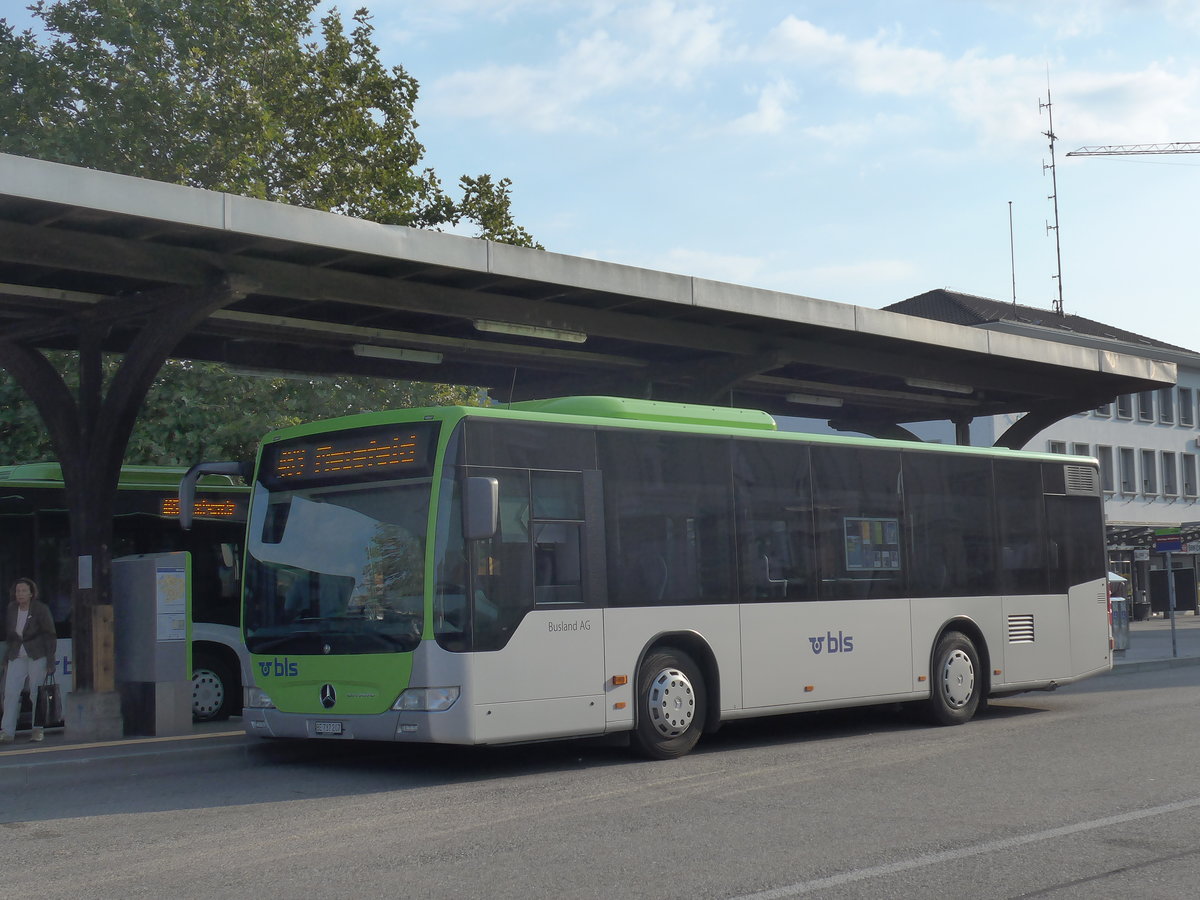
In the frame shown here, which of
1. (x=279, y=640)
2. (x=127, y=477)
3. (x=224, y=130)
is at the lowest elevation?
(x=279, y=640)

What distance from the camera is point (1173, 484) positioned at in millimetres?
64688

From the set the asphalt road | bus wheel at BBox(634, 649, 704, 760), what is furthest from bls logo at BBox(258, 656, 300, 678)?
bus wheel at BBox(634, 649, 704, 760)

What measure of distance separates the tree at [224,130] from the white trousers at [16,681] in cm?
1369

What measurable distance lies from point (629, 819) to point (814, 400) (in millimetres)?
15950

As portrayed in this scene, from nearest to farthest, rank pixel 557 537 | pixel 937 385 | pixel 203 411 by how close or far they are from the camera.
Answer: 1. pixel 557 537
2. pixel 937 385
3. pixel 203 411

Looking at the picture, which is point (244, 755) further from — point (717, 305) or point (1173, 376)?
point (1173, 376)

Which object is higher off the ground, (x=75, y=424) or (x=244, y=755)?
(x=75, y=424)

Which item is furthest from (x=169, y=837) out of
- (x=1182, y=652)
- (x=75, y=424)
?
(x=1182, y=652)

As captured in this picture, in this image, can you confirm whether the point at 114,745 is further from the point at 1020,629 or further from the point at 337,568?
the point at 1020,629

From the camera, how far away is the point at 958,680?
15586mm

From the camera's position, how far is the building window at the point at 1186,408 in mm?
65250

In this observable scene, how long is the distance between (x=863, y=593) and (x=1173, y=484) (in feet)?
180

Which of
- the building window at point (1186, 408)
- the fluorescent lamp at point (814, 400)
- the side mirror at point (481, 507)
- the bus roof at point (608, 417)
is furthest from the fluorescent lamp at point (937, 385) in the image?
the building window at point (1186, 408)

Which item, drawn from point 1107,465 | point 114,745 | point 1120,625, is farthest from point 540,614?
point 1107,465
